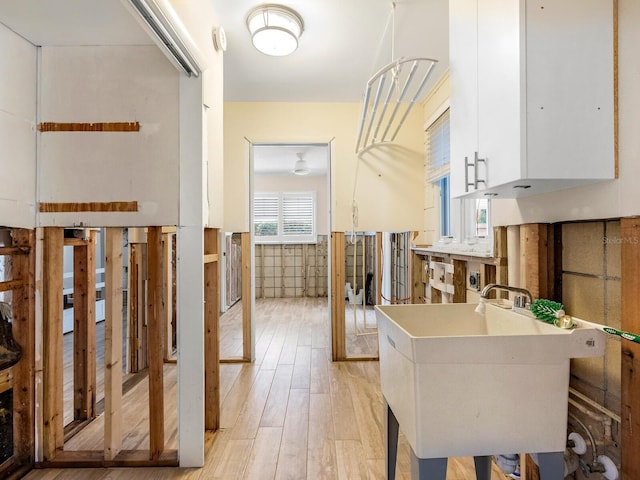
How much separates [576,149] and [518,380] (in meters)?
0.72

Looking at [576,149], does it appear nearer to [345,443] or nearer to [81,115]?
[345,443]

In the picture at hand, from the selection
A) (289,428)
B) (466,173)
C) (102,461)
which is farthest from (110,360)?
(466,173)

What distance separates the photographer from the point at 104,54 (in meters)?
1.84

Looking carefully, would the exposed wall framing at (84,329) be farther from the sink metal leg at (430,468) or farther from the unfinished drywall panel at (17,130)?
the sink metal leg at (430,468)

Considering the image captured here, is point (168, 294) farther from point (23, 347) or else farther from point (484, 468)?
point (484, 468)

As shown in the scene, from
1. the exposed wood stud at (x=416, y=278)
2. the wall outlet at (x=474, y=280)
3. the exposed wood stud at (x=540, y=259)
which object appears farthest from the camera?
the exposed wood stud at (x=416, y=278)

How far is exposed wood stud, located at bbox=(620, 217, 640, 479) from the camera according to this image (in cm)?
107

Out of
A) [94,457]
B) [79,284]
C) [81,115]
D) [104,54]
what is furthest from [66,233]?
[94,457]

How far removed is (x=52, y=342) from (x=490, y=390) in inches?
80.2

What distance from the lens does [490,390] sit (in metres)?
1.04

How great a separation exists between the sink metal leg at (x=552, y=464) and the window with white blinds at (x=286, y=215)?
6404 millimetres

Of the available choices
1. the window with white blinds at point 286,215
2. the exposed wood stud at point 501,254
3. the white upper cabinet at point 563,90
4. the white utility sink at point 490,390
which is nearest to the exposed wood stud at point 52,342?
the white utility sink at point 490,390

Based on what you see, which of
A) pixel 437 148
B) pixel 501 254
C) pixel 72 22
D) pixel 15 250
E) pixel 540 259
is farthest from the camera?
pixel 437 148

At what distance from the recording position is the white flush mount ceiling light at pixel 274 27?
2107 mm
